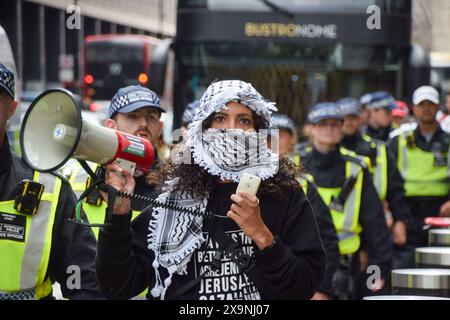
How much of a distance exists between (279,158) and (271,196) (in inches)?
6.4

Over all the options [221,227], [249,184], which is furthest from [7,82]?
[249,184]

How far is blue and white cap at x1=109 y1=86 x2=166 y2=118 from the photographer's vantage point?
5105 millimetres

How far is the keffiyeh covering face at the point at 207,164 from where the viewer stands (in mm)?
3318

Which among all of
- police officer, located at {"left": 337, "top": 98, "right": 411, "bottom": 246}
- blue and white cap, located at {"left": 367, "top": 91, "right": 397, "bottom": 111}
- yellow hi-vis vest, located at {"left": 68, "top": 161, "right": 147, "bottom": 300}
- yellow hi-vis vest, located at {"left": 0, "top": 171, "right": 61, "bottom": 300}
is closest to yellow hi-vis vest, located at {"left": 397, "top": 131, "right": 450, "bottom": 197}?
police officer, located at {"left": 337, "top": 98, "right": 411, "bottom": 246}

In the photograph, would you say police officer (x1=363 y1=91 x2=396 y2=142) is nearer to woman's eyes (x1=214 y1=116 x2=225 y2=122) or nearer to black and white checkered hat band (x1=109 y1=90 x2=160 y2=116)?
black and white checkered hat band (x1=109 y1=90 x2=160 y2=116)

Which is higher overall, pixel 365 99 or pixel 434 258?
pixel 365 99

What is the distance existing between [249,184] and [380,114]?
27.3 feet

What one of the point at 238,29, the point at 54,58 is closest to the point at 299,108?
the point at 238,29

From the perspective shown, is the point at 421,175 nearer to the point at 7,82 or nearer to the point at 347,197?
the point at 347,197

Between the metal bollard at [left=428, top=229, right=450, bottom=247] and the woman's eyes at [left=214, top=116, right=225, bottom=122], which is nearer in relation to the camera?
the woman's eyes at [left=214, top=116, right=225, bottom=122]

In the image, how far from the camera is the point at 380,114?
11.2m

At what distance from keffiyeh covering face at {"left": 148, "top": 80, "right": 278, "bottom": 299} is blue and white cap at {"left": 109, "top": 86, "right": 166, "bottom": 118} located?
1.69 meters

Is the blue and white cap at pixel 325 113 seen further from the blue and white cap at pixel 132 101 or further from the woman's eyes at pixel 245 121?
the woman's eyes at pixel 245 121
